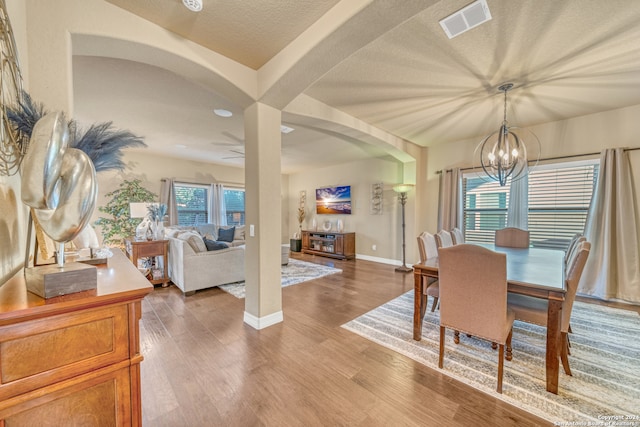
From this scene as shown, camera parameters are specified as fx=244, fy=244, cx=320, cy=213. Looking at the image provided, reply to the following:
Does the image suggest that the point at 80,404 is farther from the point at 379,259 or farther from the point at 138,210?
the point at 379,259

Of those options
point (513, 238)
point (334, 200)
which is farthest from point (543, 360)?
point (334, 200)

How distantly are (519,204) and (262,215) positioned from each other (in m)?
4.22

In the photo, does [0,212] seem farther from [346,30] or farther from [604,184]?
[604,184]

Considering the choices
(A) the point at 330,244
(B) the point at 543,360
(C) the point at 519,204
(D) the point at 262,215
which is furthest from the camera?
(A) the point at 330,244

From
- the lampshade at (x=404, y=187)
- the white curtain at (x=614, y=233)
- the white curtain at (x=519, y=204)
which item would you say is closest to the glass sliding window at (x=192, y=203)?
the lampshade at (x=404, y=187)

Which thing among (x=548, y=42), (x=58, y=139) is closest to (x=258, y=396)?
(x=58, y=139)

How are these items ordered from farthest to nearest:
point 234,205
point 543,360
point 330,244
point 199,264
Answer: point 234,205, point 330,244, point 199,264, point 543,360

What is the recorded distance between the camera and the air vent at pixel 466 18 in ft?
5.52

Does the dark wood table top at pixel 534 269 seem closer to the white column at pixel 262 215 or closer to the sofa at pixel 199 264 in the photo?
the white column at pixel 262 215

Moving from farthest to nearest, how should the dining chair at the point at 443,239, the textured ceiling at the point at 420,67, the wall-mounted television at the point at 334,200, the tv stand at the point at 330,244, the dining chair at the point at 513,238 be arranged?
the wall-mounted television at the point at 334,200
the tv stand at the point at 330,244
the dining chair at the point at 513,238
the dining chair at the point at 443,239
the textured ceiling at the point at 420,67

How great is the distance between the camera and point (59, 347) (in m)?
0.80

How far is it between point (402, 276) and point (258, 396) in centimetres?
357

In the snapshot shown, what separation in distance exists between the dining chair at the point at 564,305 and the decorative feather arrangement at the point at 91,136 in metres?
2.87

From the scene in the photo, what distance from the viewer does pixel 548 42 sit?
2008 millimetres
